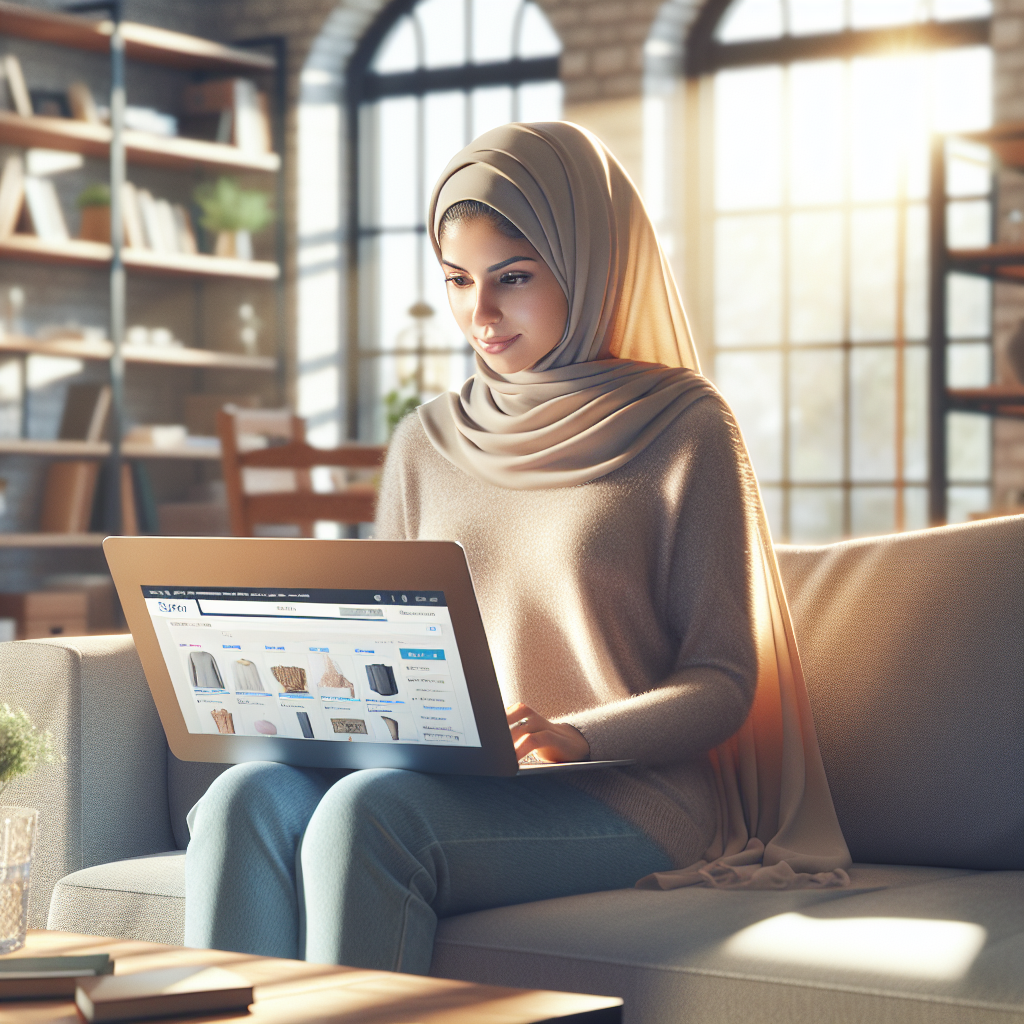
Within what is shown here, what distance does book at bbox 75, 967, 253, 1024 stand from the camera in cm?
96

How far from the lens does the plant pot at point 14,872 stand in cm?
120

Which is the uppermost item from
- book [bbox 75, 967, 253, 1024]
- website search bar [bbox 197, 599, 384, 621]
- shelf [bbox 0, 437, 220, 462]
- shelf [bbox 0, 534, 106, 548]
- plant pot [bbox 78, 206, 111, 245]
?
plant pot [bbox 78, 206, 111, 245]

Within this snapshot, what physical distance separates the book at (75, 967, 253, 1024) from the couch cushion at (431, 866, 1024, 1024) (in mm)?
403

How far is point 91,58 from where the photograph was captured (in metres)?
5.91

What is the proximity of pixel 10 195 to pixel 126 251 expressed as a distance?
490 mm

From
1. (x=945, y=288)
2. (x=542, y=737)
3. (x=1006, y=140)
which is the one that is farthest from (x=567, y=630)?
(x=1006, y=140)

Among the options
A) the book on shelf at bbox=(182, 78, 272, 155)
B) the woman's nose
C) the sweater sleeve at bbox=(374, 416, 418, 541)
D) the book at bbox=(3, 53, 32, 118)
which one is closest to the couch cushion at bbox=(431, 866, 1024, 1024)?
the sweater sleeve at bbox=(374, 416, 418, 541)

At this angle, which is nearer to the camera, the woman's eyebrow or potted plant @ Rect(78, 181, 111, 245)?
the woman's eyebrow

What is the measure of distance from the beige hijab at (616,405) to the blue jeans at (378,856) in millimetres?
111

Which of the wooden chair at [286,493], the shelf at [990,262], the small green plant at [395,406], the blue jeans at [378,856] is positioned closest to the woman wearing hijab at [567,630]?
the blue jeans at [378,856]

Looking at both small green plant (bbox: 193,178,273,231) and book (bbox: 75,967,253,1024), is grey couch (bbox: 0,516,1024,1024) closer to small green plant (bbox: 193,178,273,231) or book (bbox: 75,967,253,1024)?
book (bbox: 75,967,253,1024)

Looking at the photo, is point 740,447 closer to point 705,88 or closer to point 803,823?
point 803,823

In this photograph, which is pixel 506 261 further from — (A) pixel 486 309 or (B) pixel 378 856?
(B) pixel 378 856

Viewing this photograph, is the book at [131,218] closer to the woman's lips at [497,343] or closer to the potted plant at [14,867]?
the woman's lips at [497,343]
